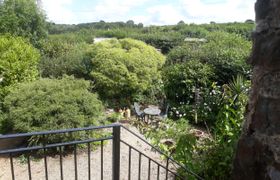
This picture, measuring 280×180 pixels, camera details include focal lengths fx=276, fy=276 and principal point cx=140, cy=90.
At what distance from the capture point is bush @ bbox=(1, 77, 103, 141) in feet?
13.8

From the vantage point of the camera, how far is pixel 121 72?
6.53 meters

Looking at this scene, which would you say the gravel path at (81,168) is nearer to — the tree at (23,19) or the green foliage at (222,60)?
the green foliage at (222,60)

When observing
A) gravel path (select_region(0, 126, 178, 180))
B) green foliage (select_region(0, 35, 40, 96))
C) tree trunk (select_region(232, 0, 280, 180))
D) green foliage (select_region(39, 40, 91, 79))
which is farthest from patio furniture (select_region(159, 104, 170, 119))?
tree trunk (select_region(232, 0, 280, 180))

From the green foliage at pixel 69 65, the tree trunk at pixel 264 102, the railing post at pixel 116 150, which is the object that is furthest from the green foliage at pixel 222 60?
the tree trunk at pixel 264 102

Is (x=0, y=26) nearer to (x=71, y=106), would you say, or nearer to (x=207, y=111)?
(x=71, y=106)

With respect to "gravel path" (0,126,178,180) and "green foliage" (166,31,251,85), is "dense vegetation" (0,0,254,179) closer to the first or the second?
"green foliage" (166,31,251,85)

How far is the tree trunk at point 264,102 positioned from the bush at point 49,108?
3520 millimetres

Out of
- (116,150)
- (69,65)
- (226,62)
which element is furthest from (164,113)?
(116,150)

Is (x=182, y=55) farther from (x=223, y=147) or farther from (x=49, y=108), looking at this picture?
(x=223, y=147)

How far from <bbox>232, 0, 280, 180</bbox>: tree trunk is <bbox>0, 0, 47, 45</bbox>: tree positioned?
7.63 metres

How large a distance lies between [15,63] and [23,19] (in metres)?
2.61

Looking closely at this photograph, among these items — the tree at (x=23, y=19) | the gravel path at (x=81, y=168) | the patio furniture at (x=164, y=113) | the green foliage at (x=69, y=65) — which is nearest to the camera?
the gravel path at (x=81, y=168)

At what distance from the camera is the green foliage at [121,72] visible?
6512 mm

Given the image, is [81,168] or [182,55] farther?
[182,55]
